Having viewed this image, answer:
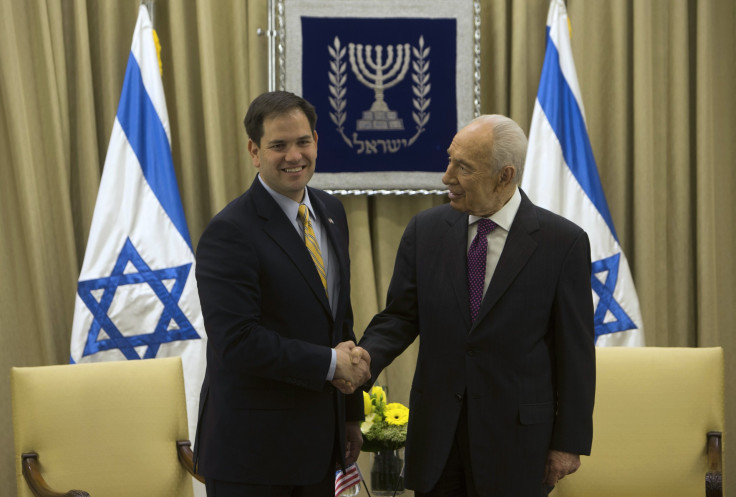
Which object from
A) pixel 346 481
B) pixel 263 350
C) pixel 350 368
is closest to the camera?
pixel 263 350

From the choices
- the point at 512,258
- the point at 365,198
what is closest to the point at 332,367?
the point at 512,258

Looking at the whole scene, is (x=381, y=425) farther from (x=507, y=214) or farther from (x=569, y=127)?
(x=569, y=127)

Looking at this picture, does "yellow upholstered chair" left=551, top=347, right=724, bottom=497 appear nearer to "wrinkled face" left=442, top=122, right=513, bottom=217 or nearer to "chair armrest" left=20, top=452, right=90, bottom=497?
"wrinkled face" left=442, top=122, right=513, bottom=217

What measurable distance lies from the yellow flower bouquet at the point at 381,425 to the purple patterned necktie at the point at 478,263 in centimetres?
69

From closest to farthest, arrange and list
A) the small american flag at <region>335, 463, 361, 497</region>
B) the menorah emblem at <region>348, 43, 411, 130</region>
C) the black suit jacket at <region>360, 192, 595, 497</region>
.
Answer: the black suit jacket at <region>360, 192, 595, 497</region>, the small american flag at <region>335, 463, 361, 497</region>, the menorah emblem at <region>348, 43, 411, 130</region>

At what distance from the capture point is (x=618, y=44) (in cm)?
411

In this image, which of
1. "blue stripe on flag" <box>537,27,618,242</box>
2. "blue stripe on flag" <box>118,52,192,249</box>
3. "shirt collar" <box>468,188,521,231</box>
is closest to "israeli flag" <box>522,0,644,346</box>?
"blue stripe on flag" <box>537,27,618,242</box>

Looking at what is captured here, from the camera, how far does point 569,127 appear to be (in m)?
3.99

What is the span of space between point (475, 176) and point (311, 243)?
0.52 m

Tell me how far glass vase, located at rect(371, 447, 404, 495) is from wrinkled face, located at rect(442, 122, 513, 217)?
1.09 metres

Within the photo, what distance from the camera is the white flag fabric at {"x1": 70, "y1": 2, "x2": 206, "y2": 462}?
144 inches

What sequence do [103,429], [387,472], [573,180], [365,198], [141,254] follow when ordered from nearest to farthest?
[387,472] < [103,429] < [141,254] < [573,180] < [365,198]

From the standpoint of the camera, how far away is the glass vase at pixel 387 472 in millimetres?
2975

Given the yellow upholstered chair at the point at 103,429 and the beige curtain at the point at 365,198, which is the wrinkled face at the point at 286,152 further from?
the beige curtain at the point at 365,198
